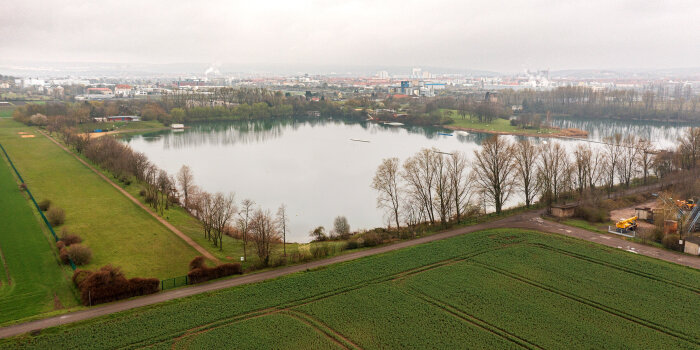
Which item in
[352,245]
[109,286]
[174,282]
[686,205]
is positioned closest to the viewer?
[109,286]

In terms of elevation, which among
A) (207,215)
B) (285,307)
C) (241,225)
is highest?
(207,215)

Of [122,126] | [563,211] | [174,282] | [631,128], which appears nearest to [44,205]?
[174,282]

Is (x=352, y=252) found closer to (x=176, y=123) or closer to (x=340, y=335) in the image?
(x=340, y=335)

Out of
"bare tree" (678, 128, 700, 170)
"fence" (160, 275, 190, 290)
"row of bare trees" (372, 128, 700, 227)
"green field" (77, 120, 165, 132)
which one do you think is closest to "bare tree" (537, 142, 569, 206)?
"row of bare trees" (372, 128, 700, 227)

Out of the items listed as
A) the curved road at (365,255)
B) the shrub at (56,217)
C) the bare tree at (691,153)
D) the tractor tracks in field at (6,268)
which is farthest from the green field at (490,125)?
the tractor tracks in field at (6,268)

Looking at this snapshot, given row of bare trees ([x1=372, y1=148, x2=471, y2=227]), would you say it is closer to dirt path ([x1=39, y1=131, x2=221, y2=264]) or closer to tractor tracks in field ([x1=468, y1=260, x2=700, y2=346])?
tractor tracks in field ([x1=468, y1=260, x2=700, y2=346])

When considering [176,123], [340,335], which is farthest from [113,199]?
[176,123]

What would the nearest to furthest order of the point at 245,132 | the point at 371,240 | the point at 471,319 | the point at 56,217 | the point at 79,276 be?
the point at 471,319 → the point at 79,276 → the point at 371,240 → the point at 56,217 → the point at 245,132

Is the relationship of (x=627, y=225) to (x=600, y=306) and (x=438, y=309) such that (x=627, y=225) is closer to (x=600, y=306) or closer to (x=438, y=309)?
(x=600, y=306)
